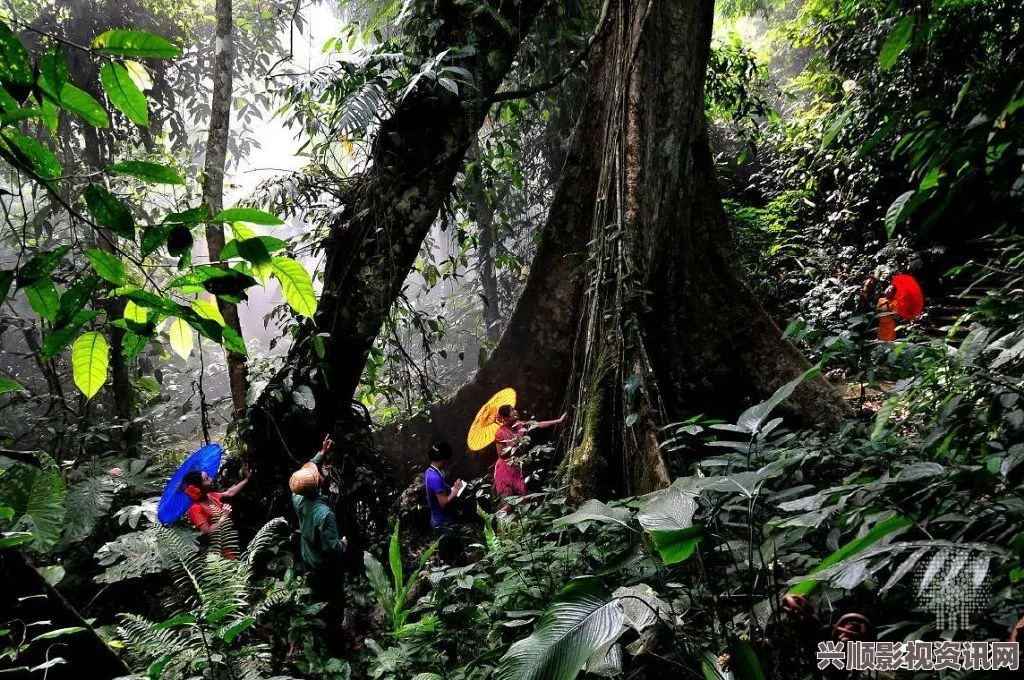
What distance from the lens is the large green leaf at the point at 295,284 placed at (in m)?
1.07

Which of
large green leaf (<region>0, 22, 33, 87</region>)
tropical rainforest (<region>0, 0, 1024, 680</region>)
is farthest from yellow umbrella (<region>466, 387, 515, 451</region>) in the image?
large green leaf (<region>0, 22, 33, 87</region>)

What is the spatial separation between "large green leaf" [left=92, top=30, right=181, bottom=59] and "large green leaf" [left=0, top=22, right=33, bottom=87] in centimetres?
9

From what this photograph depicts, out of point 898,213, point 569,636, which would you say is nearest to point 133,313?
point 569,636

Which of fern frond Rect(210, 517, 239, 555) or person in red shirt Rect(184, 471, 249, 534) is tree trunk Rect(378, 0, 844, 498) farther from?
person in red shirt Rect(184, 471, 249, 534)

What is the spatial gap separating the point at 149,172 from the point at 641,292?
2865 mm

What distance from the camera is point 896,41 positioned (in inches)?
46.6

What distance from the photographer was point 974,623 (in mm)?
1234

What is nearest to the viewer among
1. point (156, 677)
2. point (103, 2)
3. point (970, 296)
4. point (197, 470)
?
point (156, 677)

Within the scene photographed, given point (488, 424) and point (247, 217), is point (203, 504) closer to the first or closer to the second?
point (488, 424)

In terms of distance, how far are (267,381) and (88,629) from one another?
248cm

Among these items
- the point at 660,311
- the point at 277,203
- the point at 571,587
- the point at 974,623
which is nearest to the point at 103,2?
the point at 277,203

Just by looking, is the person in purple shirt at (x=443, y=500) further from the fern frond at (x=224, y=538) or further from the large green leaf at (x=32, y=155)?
the large green leaf at (x=32, y=155)

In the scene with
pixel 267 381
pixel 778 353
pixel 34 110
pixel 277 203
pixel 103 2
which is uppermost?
pixel 103 2

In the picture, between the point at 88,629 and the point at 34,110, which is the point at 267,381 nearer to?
the point at 88,629
